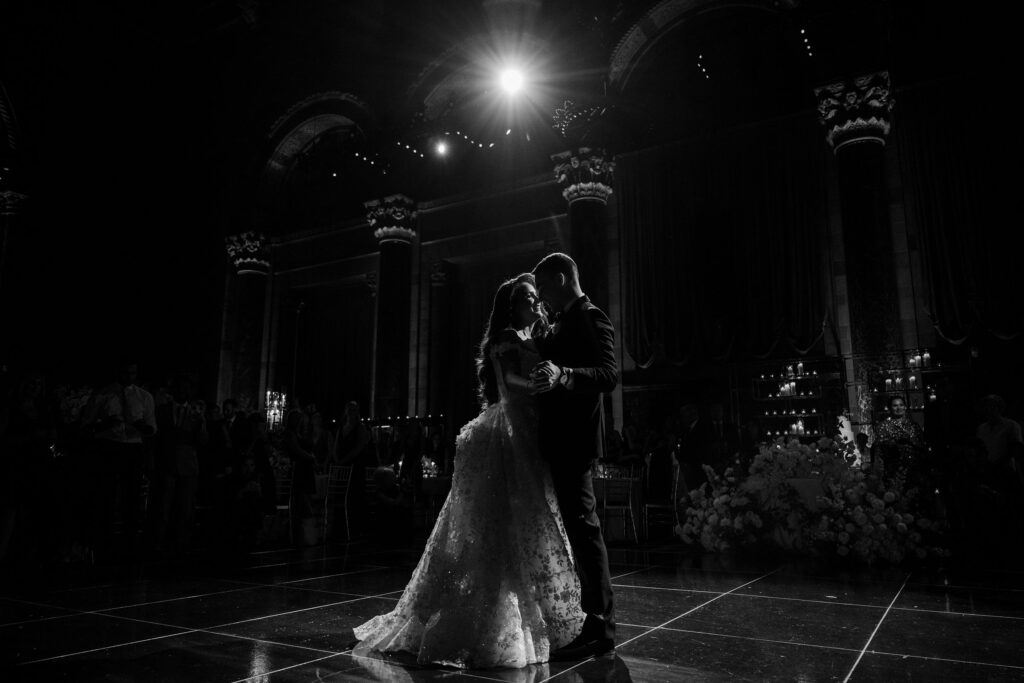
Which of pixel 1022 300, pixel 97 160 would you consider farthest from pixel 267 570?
pixel 97 160

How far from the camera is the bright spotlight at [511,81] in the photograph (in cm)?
1177

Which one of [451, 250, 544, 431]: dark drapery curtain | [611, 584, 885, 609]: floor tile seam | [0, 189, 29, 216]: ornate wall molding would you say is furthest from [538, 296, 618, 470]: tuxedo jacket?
[0, 189, 29, 216]: ornate wall molding

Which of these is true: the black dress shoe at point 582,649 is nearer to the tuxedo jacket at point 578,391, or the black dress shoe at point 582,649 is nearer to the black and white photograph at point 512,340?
the black and white photograph at point 512,340

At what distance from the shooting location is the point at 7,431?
504cm

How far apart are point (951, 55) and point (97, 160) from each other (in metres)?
17.2

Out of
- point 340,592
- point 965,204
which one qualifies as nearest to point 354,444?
point 340,592

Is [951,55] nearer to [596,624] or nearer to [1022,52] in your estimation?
[1022,52]

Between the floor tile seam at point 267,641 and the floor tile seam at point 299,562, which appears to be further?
the floor tile seam at point 299,562

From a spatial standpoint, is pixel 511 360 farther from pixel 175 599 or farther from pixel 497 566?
pixel 175 599

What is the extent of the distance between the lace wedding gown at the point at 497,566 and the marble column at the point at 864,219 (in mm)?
7331

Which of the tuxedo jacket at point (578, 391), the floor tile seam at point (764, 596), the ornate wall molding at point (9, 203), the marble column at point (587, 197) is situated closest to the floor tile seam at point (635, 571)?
the floor tile seam at point (764, 596)

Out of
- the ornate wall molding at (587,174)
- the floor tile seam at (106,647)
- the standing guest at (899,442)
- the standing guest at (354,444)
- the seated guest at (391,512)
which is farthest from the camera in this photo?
the ornate wall molding at (587,174)

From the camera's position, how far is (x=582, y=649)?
102 inches

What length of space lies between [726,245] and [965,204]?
10.3 ft
